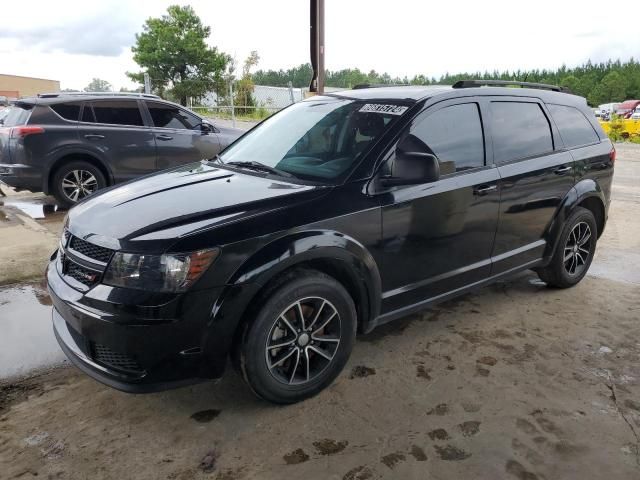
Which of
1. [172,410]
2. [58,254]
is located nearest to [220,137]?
[58,254]

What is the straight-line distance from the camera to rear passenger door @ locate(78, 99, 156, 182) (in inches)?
305

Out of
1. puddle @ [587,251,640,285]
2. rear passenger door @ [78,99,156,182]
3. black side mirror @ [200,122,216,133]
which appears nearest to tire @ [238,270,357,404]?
puddle @ [587,251,640,285]

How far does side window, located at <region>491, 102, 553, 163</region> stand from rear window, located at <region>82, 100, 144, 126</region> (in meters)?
6.09

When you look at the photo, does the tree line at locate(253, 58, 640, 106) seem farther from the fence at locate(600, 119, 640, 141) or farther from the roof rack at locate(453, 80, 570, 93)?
the roof rack at locate(453, 80, 570, 93)

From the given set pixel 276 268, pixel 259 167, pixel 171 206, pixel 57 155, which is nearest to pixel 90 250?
pixel 171 206

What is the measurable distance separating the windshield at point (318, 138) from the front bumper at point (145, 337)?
1.15 meters

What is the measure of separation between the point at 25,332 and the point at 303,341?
2226 millimetres

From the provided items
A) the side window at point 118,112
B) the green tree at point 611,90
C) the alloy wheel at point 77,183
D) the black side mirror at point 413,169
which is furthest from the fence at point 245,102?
the green tree at point 611,90

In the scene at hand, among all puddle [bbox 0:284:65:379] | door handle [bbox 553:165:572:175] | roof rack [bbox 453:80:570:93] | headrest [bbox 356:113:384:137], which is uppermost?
roof rack [bbox 453:80:570:93]

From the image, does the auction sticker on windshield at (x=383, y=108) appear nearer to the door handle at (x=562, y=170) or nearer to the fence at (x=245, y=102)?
the door handle at (x=562, y=170)

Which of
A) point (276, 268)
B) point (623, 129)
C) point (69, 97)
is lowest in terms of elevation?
point (276, 268)

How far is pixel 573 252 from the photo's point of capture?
457cm

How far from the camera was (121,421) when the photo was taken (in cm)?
273

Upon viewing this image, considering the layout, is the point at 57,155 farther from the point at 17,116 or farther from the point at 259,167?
the point at 259,167
